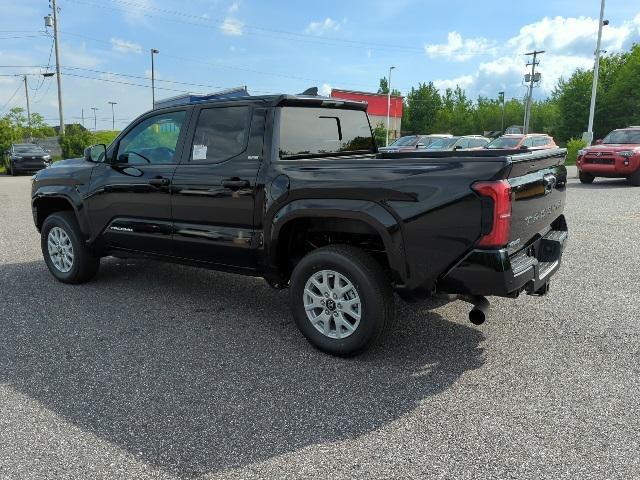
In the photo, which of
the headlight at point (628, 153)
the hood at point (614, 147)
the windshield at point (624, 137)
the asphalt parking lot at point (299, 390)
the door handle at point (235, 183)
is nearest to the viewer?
the asphalt parking lot at point (299, 390)

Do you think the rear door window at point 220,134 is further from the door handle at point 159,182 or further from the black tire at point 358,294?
the black tire at point 358,294

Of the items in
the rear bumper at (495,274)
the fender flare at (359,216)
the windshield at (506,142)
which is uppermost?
the windshield at (506,142)

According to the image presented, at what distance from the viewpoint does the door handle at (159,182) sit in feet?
15.3

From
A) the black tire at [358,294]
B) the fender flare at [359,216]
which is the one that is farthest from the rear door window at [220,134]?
the black tire at [358,294]

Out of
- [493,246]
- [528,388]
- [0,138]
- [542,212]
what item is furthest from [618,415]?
[0,138]

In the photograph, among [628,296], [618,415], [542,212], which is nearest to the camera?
[618,415]

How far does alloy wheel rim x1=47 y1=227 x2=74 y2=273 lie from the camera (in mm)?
5637

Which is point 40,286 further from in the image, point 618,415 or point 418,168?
point 618,415

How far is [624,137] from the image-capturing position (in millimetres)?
15984

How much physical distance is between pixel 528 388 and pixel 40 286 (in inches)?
192

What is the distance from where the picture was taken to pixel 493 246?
123 inches

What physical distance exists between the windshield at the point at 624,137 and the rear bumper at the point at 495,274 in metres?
14.6

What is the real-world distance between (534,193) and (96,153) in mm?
4122

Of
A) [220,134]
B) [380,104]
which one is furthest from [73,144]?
[380,104]
